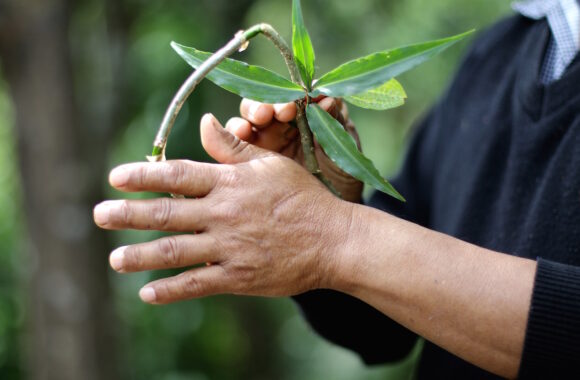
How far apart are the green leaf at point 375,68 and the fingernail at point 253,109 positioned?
14 cm

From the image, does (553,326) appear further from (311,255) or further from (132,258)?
(132,258)

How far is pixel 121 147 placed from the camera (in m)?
5.50

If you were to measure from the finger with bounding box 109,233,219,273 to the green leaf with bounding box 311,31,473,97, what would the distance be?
0.31 meters

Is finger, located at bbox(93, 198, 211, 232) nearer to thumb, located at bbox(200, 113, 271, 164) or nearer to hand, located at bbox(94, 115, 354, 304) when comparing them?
hand, located at bbox(94, 115, 354, 304)

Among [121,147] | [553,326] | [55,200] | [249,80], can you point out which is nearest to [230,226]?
[249,80]

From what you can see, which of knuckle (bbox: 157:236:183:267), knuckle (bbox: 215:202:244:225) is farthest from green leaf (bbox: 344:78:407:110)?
knuckle (bbox: 157:236:183:267)

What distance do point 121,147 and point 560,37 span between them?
15.1ft

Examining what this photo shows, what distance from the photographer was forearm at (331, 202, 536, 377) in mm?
966

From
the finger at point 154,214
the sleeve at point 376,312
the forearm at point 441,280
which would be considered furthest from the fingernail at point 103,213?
the sleeve at point 376,312

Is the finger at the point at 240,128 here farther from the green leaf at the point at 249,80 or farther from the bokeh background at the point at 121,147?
the bokeh background at the point at 121,147

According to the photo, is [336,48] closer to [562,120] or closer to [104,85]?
[104,85]

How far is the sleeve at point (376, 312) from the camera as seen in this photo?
1471mm

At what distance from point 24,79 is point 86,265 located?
2.84ft

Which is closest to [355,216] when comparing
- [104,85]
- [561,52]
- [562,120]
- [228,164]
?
[228,164]
